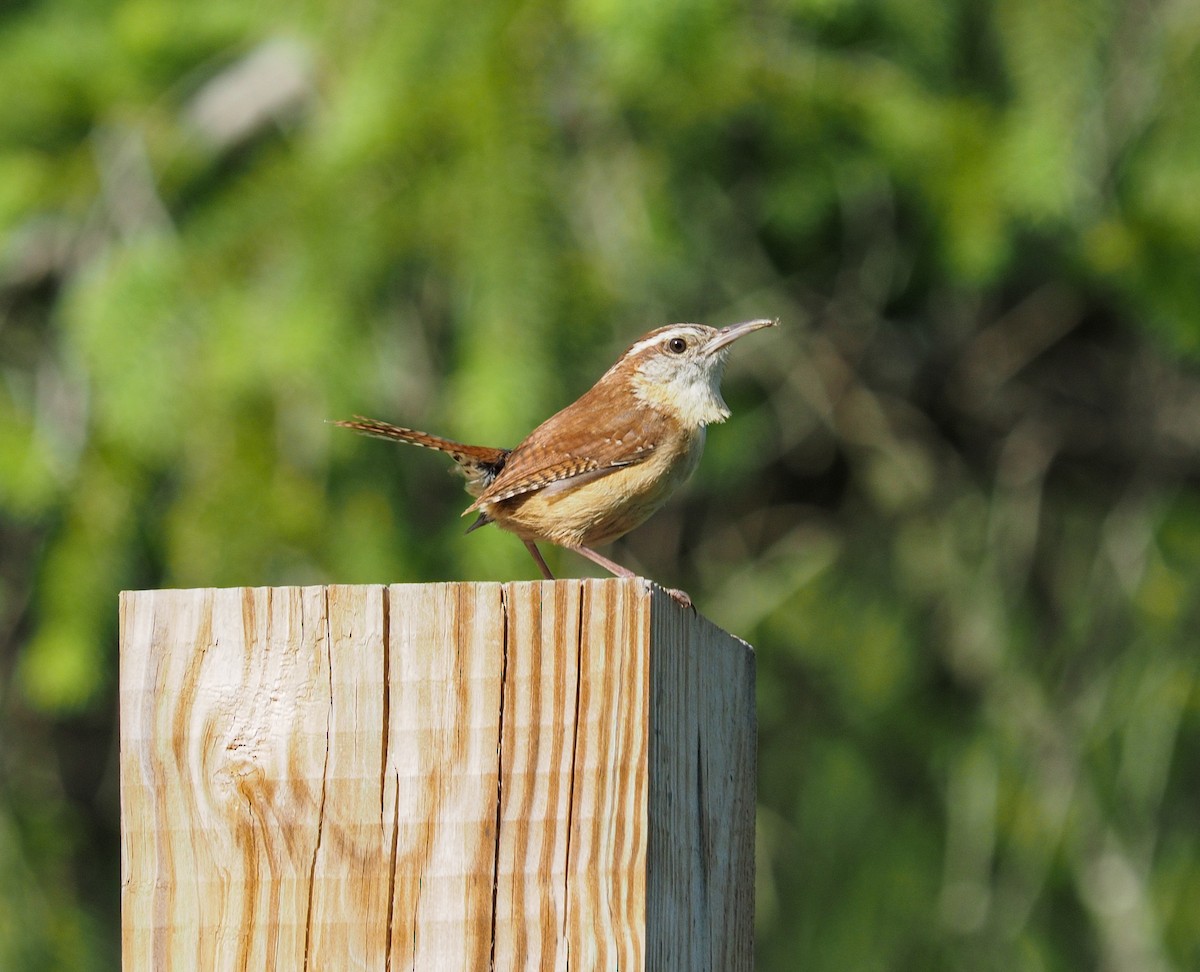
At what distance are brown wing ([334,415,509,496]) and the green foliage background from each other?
0.09m

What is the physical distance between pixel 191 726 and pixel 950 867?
4.05 meters

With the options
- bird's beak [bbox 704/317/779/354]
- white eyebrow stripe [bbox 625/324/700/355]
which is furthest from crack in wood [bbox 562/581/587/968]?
white eyebrow stripe [bbox 625/324/700/355]

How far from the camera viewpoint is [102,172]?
15.7 feet

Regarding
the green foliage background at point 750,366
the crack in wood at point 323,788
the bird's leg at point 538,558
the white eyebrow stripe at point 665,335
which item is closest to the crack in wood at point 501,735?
the crack in wood at point 323,788

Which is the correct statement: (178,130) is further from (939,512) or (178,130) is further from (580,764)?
(580,764)

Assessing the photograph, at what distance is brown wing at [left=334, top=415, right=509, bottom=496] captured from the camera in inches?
134

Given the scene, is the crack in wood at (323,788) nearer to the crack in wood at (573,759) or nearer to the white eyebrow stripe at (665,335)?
the crack in wood at (573,759)

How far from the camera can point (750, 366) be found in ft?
18.5

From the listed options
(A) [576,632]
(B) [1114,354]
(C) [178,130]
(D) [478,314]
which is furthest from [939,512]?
(A) [576,632]

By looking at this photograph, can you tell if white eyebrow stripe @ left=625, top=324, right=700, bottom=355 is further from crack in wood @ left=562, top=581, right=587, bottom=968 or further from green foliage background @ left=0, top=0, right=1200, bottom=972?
crack in wood @ left=562, top=581, right=587, bottom=968

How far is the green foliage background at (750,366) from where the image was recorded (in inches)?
163

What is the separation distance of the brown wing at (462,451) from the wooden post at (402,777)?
1.43 metres

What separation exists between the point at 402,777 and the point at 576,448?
1613mm

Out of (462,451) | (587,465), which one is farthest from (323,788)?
(462,451)
